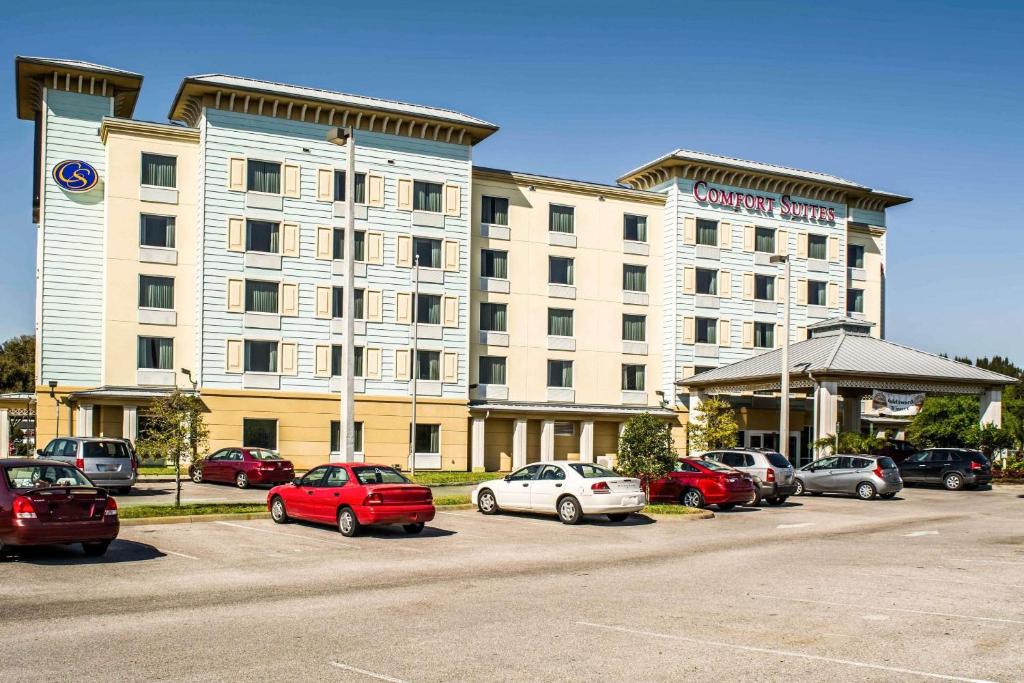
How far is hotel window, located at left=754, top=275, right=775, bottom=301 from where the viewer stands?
→ 2350 inches

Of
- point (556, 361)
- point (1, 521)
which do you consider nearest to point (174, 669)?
point (1, 521)

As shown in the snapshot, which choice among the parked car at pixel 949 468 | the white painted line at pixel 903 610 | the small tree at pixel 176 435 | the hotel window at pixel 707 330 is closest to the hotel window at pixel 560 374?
the hotel window at pixel 707 330

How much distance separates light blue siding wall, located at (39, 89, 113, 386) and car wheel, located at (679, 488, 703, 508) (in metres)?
29.5

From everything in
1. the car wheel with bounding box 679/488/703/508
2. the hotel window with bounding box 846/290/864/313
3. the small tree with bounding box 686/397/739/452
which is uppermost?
the hotel window with bounding box 846/290/864/313

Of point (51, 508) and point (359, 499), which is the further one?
point (359, 499)

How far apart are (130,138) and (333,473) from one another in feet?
98.8

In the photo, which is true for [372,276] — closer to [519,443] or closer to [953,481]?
[519,443]

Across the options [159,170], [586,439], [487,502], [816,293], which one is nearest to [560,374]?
[586,439]

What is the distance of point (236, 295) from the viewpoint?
152 ft

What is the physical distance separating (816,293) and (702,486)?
3658 cm

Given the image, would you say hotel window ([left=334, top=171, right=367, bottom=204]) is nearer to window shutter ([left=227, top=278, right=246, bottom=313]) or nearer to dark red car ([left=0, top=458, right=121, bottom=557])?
window shutter ([left=227, top=278, right=246, bottom=313])

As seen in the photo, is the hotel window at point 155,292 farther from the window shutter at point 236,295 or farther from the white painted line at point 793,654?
the white painted line at point 793,654

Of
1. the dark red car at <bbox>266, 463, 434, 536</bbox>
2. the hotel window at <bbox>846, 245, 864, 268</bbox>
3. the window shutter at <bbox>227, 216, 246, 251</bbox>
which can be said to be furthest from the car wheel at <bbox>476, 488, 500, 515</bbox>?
the hotel window at <bbox>846, 245, 864, 268</bbox>

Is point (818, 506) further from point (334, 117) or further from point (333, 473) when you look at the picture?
point (334, 117)
